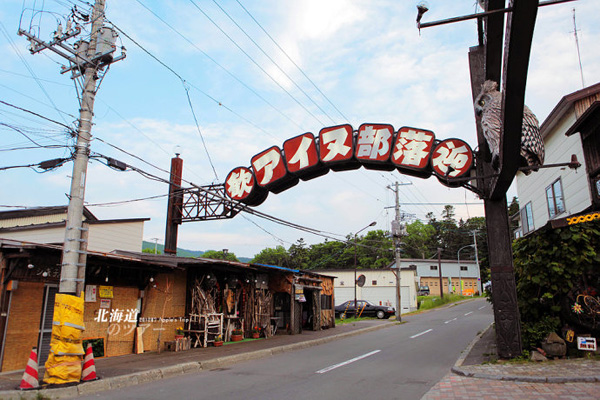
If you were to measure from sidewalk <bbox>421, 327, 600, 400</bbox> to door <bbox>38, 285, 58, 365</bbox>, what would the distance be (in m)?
9.80

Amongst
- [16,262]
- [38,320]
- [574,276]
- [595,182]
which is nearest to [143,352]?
[38,320]

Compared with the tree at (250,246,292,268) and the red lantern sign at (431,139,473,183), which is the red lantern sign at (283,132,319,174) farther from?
the tree at (250,246,292,268)

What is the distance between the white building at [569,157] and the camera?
1323 centimetres

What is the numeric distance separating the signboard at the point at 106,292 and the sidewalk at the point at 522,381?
987 centimetres

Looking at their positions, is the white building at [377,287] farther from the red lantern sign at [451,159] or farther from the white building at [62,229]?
the red lantern sign at [451,159]

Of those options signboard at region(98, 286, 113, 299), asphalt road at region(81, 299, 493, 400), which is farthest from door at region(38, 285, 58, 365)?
asphalt road at region(81, 299, 493, 400)

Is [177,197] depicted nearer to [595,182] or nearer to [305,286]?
[305,286]

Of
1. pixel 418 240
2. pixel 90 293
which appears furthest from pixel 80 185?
pixel 418 240

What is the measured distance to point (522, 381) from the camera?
27.0 ft

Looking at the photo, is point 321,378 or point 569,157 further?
point 569,157

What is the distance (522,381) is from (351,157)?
7.51m

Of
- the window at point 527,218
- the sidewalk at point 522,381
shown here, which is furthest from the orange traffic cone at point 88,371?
the window at point 527,218

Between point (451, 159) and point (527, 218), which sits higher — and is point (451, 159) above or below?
above

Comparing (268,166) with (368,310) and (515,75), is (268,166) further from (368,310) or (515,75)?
(368,310)
